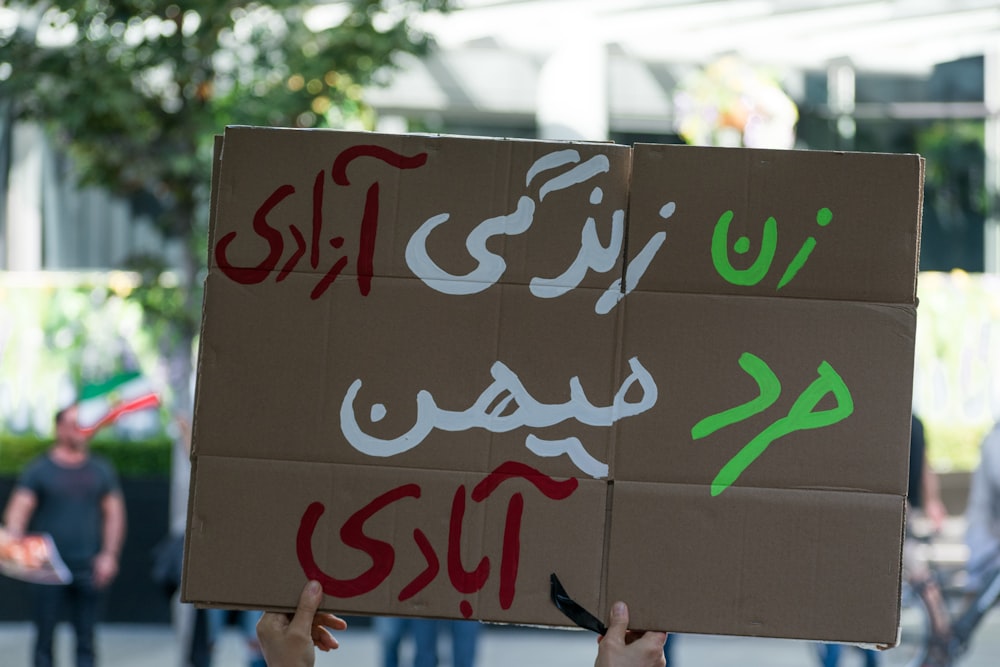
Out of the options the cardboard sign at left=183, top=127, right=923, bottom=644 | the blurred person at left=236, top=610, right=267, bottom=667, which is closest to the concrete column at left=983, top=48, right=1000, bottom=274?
the blurred person at left=236, top=610, right=267, bottom=667

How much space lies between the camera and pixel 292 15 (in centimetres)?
795

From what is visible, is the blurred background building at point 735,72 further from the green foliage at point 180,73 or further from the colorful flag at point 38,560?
the colorful flag at point 38,560

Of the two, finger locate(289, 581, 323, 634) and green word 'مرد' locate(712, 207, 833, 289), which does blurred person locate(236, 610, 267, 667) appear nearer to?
finger locate(289, 581, 323, 634)

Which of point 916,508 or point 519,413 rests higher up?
point 519,413

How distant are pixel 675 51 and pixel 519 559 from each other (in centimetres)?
995

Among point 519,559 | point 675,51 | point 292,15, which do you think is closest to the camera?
point 519,559

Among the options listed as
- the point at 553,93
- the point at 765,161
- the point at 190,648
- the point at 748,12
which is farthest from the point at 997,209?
the point at 765,161

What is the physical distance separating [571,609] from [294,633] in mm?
494

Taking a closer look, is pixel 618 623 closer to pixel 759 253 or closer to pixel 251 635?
pixel 759 253

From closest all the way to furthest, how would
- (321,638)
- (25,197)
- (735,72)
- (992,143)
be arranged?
(321,638), (735,72), (25,197), (992,143)

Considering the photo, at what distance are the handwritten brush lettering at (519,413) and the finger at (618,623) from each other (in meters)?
0.24

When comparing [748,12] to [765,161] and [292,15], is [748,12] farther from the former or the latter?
[765,161]

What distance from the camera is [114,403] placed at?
8.86m

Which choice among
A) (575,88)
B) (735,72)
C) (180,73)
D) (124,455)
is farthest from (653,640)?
(735,72)
